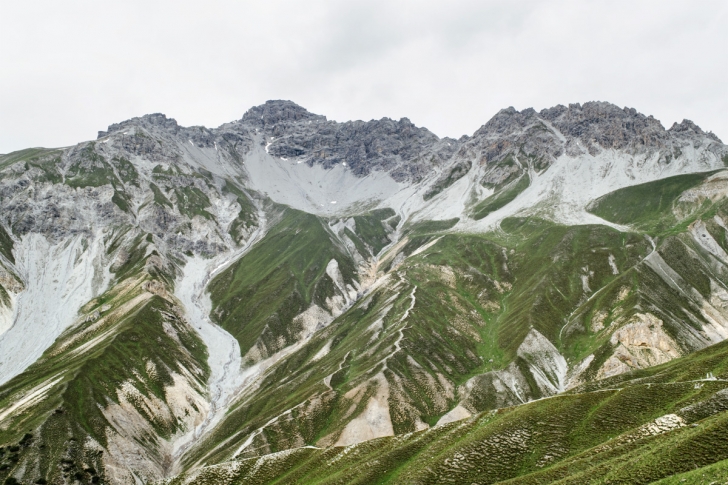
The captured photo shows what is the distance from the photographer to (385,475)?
50.4 metres

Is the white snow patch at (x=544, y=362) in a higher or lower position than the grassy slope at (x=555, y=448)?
lower

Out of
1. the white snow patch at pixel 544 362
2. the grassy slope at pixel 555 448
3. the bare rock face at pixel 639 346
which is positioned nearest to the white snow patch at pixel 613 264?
the bare rock face at pixel 639 346

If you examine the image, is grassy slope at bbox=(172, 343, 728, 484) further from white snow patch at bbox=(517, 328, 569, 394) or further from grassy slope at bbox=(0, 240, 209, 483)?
grassy slope at bbox=(0, 240, 209, 483)

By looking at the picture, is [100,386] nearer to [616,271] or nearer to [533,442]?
[533,442]

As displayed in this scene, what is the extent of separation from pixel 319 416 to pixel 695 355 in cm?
8866

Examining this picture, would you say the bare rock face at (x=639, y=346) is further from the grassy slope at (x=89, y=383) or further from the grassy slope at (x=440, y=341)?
the grassy slope at (x=89, y=383)

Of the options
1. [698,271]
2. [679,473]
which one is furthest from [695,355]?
[698,271]

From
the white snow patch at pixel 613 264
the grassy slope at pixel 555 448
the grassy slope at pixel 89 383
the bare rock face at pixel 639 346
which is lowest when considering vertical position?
the bare rock face at pixel 639 346

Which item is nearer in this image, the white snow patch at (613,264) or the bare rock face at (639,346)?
the bare rock face at (639,346)

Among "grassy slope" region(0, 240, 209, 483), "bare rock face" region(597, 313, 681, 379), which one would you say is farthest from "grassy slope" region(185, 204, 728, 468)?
"grassy slope" region(0, 240, 209, 483)

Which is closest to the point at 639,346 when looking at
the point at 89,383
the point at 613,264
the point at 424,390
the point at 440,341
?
the point at 440,341

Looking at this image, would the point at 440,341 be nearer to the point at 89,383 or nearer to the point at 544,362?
the point at 544,362

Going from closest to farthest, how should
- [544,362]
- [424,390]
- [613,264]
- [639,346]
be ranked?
[424,390] < [639,346] < [544,362] < [613,264]

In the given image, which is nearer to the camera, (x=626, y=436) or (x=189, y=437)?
(x=626, y=436)
